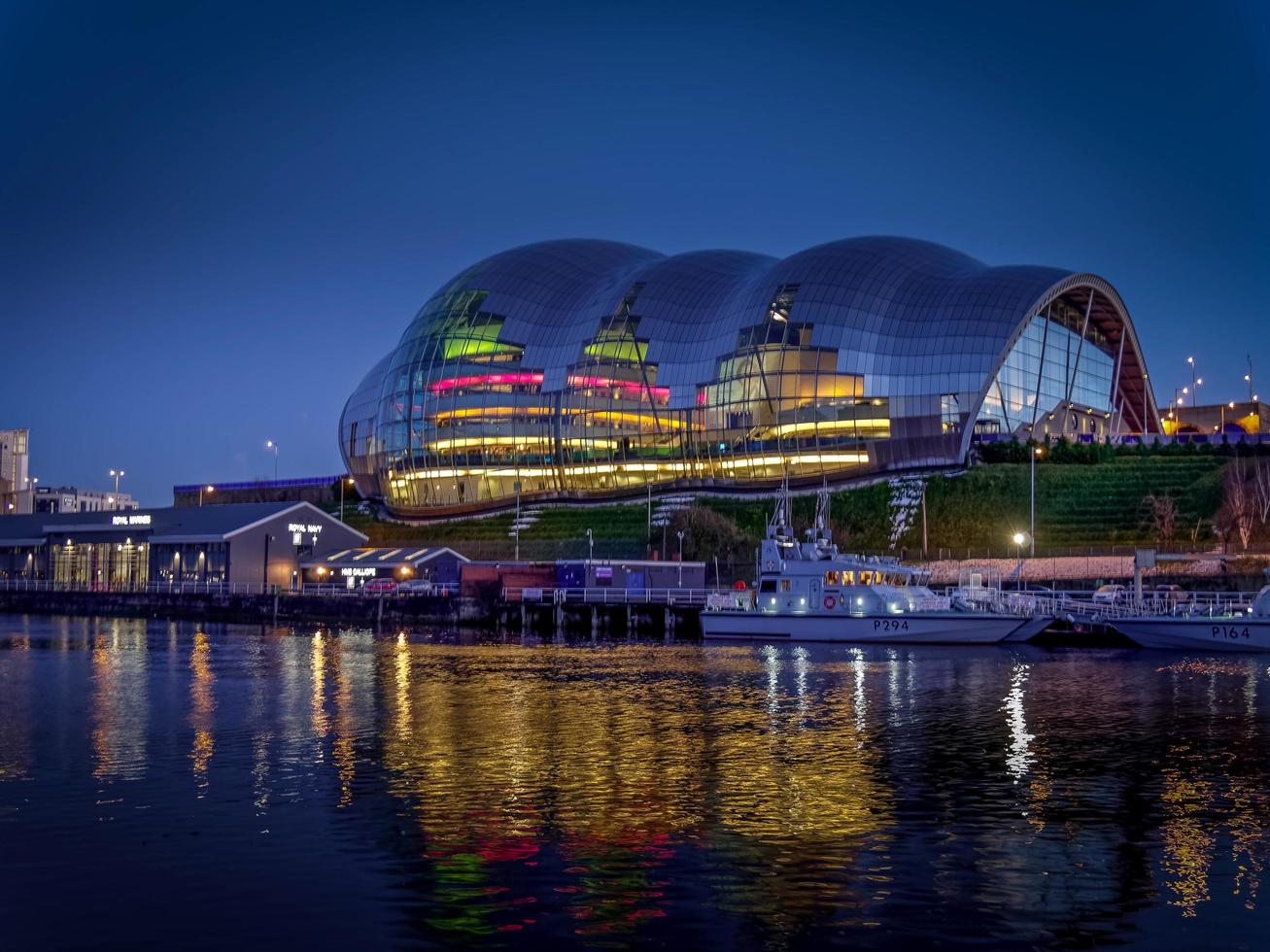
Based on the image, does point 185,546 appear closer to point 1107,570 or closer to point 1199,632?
point 1107,570

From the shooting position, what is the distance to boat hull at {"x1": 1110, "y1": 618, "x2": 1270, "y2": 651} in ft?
208

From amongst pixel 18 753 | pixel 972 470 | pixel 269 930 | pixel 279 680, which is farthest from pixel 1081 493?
pixel 269 930

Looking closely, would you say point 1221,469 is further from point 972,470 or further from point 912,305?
point 912,305

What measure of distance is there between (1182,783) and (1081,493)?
7827cm

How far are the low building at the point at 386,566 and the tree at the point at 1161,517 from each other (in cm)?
5060

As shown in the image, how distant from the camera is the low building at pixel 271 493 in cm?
16338

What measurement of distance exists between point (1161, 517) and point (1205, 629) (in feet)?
112

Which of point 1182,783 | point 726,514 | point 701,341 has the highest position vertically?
point 701,341

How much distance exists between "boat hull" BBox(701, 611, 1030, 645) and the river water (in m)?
17.8

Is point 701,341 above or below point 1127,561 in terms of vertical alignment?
above

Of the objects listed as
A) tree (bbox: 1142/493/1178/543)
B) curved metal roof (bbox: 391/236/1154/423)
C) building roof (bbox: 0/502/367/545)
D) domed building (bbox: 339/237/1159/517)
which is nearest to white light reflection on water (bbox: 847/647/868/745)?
tree (bbox: 1142/493/1178/543)

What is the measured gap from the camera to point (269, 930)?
1809 centimetres

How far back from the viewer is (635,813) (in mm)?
25531

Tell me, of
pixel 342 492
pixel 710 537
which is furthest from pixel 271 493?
pixel 710 537
